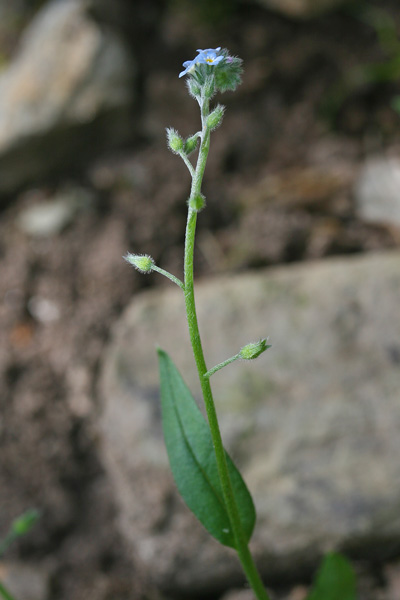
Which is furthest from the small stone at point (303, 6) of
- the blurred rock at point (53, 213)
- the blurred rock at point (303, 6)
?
the blurred rock at point (53, 213)

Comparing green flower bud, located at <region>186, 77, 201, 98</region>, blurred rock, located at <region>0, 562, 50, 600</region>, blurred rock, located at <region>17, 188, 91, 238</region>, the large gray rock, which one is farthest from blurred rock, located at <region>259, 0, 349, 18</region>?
blurred rock, located at <region>0, 562, 50, 600</region>

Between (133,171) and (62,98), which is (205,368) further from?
(62,98)

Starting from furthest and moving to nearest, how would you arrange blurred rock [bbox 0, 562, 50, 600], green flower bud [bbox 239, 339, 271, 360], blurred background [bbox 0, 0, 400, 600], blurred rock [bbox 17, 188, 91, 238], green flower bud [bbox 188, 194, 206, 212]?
1. blurred rock [bbox 17, 188, 91, 238]
2. blurred background [bbox 0, 0, 400, 600]
3. blurred rock [bbox 0, 562, 50, 600]
4. green flower bud [bbox 239, 339, 271, 360]
5. green flower bud [bbox 188, 194, 206, 212]

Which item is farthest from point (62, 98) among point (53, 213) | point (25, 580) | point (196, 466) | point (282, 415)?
point (196, 466)

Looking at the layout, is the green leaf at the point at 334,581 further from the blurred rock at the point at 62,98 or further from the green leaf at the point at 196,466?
the blurred rock at the point at 62,98

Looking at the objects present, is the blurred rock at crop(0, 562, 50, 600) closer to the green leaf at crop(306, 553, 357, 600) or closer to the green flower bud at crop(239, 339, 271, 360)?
the green leaf at crop(306, 553, 357, 600)

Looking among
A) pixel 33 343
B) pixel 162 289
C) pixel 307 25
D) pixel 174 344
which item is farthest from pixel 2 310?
pixel 307 25
